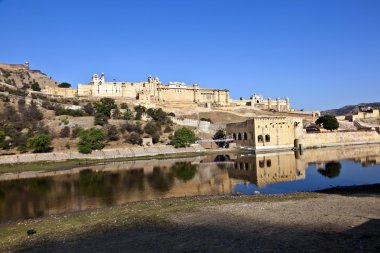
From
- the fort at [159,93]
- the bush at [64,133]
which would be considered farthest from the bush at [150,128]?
the fort at [159,93]

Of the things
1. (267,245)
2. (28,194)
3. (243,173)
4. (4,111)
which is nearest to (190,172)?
(243,173)

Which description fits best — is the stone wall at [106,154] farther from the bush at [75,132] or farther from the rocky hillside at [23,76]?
the rocky hillside at [23,76]

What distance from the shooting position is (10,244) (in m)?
11.1

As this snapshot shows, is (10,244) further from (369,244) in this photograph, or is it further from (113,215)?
(369,244)

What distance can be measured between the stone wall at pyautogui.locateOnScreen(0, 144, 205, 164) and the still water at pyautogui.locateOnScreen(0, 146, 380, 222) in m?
8.30

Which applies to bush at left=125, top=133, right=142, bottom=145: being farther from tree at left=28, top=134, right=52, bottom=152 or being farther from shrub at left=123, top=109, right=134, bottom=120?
tree at left=28, top=134, right=52, bottom=152

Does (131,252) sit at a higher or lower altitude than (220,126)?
lower

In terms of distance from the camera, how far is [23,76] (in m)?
95.9

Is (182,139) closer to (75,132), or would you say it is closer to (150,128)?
(150,128)

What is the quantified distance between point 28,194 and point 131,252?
1584cm

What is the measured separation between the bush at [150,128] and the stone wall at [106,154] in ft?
17.6

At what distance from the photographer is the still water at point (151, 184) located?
19.0m

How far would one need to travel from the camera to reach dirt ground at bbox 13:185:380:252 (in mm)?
8539

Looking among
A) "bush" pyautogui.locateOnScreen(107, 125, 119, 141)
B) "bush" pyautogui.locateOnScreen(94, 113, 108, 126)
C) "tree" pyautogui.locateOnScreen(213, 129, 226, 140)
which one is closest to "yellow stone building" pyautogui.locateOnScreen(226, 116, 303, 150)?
"tree" pyautogui.locateOnScreen(213, 129, 226, 140)
